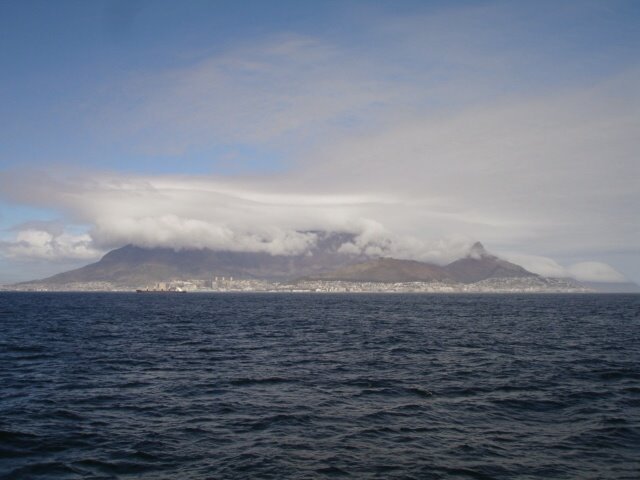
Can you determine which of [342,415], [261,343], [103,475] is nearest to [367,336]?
[261,343]

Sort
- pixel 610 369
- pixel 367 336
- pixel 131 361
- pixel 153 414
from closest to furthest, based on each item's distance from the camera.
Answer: pixel 153 414, pixel 610 369, pixel 131 361, pixel 367 336

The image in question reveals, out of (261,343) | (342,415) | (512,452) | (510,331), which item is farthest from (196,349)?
(510,331)

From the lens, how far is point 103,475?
22141mm

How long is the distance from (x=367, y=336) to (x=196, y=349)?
2859 cm

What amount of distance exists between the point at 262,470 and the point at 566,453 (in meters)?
14.8

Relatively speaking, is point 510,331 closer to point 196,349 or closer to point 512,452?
point 196,349

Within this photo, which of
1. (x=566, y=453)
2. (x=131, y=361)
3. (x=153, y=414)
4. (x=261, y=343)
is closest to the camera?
(x=566, y=453)

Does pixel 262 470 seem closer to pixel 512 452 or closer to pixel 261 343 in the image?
pixel 512 452

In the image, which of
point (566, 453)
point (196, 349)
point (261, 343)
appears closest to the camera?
point (566, 453)

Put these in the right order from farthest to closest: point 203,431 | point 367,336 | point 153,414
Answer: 1. point 367,336
2. point 153,414
3. point 203,431

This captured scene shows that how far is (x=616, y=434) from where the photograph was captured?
92.5 feet

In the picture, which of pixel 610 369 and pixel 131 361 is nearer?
pixel 610 369

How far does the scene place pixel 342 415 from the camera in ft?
103

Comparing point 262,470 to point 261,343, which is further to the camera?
point 261,343
